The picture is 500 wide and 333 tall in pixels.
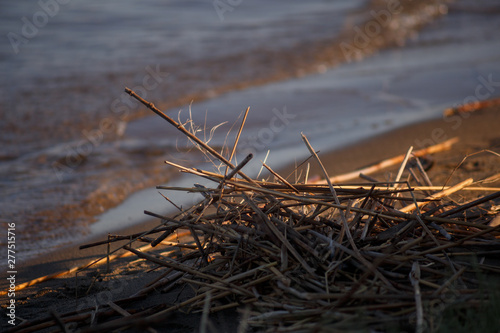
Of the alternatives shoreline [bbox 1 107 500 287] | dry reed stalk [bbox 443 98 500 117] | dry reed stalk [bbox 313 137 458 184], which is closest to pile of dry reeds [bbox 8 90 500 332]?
dry reed stalk [bbox 313 137 458 184]

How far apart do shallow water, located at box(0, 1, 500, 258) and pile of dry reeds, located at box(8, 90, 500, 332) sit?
1.72 feet

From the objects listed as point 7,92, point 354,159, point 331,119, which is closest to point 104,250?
point 354,159

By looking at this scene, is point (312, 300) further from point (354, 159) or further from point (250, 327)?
point (354, 159)

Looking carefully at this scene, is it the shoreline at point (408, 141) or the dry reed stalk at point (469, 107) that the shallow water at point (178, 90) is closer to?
the shoreline at point (408, 141)

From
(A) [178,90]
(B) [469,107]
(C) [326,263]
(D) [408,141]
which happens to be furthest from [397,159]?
(A) [178,90]

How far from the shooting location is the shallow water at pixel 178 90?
15.3 feet

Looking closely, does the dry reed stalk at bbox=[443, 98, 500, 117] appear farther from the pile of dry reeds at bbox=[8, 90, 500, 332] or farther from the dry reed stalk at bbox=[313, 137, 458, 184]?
the pile of dry reeds at bbox=[8, 90, 500, 332]

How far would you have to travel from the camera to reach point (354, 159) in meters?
4.84

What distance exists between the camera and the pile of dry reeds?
6.23 ft

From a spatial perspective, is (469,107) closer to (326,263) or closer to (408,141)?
(408,141)

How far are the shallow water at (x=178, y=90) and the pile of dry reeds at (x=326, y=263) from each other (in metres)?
0.52

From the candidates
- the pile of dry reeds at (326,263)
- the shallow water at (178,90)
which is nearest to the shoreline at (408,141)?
the shallow water at (178,90)

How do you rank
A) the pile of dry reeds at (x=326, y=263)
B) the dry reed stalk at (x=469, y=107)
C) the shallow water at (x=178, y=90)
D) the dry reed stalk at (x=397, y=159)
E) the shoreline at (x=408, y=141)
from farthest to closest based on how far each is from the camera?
the dry reed stalk at (x=469, y=107) < the shallow water at (x=178, y=90) < the shoreline at (x=408, y=141) < the dry reed stalk at (x=397, y=159) < the pile of dry reeds at (x=326, y=263)

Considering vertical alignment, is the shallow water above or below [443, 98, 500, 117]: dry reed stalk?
above
